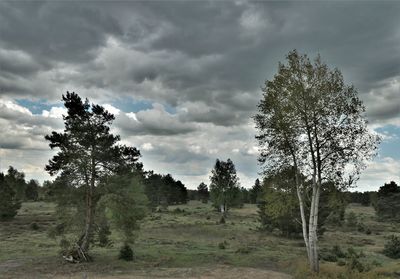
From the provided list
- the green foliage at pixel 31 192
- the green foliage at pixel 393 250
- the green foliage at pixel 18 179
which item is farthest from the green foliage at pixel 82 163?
the green foliage at pixel 31 192

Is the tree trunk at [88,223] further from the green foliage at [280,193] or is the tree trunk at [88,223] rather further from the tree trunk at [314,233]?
the tree trunk at [314,233]

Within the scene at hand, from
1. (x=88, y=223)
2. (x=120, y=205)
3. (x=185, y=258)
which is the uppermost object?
(x=120, y=205)

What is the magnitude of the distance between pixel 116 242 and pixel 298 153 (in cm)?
2920

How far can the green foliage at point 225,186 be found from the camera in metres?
90.1

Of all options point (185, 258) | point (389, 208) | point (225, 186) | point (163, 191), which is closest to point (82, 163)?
point (185, 258)

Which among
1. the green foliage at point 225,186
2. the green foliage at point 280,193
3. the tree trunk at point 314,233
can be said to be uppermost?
the green foliage at point 225,186

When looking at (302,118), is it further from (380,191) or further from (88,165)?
(380,191)

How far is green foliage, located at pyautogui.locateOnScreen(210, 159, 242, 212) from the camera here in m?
90.1

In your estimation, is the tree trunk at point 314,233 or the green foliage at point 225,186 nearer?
the tree trunk at point 314,233

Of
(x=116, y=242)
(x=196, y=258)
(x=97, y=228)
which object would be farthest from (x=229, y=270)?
(x=116, y=242)

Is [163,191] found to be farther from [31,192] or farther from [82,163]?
[82,163]

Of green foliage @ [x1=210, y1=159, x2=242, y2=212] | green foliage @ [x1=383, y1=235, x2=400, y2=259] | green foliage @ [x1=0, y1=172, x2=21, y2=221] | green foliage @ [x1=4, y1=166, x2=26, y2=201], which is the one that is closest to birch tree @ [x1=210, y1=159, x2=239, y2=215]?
green foliage @ [x1=210, y1=159, x2=242, y2=212]

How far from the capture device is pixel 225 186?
299 feet

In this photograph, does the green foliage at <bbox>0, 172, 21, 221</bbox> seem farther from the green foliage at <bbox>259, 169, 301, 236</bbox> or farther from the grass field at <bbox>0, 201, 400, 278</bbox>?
the green foliage at <bbox>259, 169, 301, 236</bbox>
